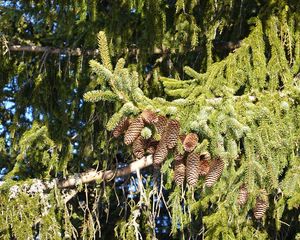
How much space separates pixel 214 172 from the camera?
3.40 metres

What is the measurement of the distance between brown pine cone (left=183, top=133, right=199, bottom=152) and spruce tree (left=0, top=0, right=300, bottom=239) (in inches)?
28.8

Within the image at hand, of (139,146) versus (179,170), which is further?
(179,170)

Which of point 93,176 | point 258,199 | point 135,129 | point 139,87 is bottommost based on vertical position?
point 93,176

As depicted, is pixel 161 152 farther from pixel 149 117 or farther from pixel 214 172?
pixel 214 172

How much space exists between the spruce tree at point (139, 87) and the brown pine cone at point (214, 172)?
1.97 feet

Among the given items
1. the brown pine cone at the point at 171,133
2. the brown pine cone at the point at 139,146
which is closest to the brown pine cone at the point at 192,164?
the brown pine cone at the point at 171,133

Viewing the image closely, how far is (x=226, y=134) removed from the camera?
3650 millimetres

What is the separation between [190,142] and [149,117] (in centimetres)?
25

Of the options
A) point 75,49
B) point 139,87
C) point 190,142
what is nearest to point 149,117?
point 190,142

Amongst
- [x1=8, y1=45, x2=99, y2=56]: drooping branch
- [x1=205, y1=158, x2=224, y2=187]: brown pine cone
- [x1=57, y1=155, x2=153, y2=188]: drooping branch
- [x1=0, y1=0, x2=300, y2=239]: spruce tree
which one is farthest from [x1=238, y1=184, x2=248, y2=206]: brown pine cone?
[x1=8, y1=45, x2=99, y2=56]: drooping branch

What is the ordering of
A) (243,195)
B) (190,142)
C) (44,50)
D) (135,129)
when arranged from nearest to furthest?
(135,129), (190,142), (243,195), (44,50)

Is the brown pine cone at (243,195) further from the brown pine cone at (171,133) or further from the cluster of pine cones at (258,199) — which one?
the brown pine cone at (171,133)

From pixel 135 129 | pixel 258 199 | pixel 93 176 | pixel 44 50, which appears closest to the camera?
pixel 135 129

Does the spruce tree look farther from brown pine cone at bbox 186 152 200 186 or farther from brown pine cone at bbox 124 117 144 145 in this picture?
brown pine cone at bbox 124 117 144 145
